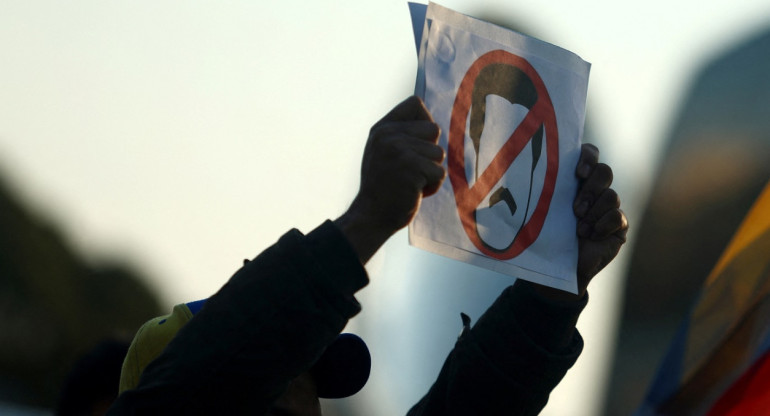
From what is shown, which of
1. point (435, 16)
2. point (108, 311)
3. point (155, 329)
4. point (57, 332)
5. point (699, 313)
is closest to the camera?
point (435, 16)

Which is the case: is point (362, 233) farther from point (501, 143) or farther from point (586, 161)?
point (586, 161)

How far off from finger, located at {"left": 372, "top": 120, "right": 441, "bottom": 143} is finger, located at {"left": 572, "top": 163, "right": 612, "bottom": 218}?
525mm

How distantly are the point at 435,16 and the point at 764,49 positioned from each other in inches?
164

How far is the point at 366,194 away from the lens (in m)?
1.92

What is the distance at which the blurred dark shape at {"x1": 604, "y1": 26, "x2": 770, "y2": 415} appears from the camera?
19.4ft

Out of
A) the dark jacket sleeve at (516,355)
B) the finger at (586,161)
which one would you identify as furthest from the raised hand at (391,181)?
the dark jacket sleeve at (516,355)

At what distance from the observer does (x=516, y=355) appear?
246 cm

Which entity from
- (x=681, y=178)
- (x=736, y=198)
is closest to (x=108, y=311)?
(x=681, y=178)

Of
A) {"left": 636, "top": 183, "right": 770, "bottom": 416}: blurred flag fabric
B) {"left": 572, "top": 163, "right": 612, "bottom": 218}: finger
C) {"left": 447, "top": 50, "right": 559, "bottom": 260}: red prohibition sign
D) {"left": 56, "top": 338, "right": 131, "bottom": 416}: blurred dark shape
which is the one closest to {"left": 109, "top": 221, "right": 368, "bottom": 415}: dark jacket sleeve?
{"left": 447, "top": 50, "right": 559, "bottom": 260}: red prohibition sign

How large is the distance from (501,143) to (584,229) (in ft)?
1.02

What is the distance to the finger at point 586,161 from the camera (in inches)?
91.9

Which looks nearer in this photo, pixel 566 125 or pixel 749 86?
pixel 566 125

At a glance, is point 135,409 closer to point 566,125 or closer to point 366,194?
point 366,194

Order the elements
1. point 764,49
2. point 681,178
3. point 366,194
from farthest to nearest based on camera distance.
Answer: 1. point 681,178
2. point 764,49
3. point 366,194
